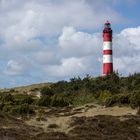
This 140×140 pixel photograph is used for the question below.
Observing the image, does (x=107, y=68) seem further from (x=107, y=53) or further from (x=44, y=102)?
(x=44, y=102)

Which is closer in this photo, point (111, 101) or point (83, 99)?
point (111, 101)

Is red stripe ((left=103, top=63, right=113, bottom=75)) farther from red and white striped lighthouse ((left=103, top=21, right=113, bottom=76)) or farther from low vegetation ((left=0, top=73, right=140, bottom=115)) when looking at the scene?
low vegetation ((left=0, top=73, right=140, bottom=115))

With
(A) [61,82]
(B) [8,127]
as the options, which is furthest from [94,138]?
(A) [61,82]

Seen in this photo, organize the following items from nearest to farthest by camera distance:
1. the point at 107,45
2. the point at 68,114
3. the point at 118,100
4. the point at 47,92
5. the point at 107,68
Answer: the point at 68,114
the point at 118,100
the point at 47,92
the point at 107,68
the point at 107,45

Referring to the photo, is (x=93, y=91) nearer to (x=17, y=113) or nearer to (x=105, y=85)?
(x=105, y=85)

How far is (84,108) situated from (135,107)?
16.1 ft

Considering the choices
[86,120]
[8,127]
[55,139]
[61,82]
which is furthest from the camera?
[61,82]

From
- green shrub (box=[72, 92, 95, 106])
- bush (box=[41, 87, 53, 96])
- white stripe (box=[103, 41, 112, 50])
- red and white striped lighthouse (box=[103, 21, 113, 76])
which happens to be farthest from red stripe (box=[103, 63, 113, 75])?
green shrub (box=[72, 92, 95, 106])

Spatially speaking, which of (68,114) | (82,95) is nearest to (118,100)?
(68,114)

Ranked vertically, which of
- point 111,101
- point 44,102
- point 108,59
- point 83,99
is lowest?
point 111,101

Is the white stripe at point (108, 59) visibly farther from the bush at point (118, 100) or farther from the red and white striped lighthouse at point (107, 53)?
the bush at point (118, 100)

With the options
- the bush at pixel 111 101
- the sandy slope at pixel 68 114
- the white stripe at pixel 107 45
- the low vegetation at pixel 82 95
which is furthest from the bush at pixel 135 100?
A: the white stripe at pixel 107 45

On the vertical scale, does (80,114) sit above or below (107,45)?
below

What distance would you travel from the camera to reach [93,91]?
191 feet
